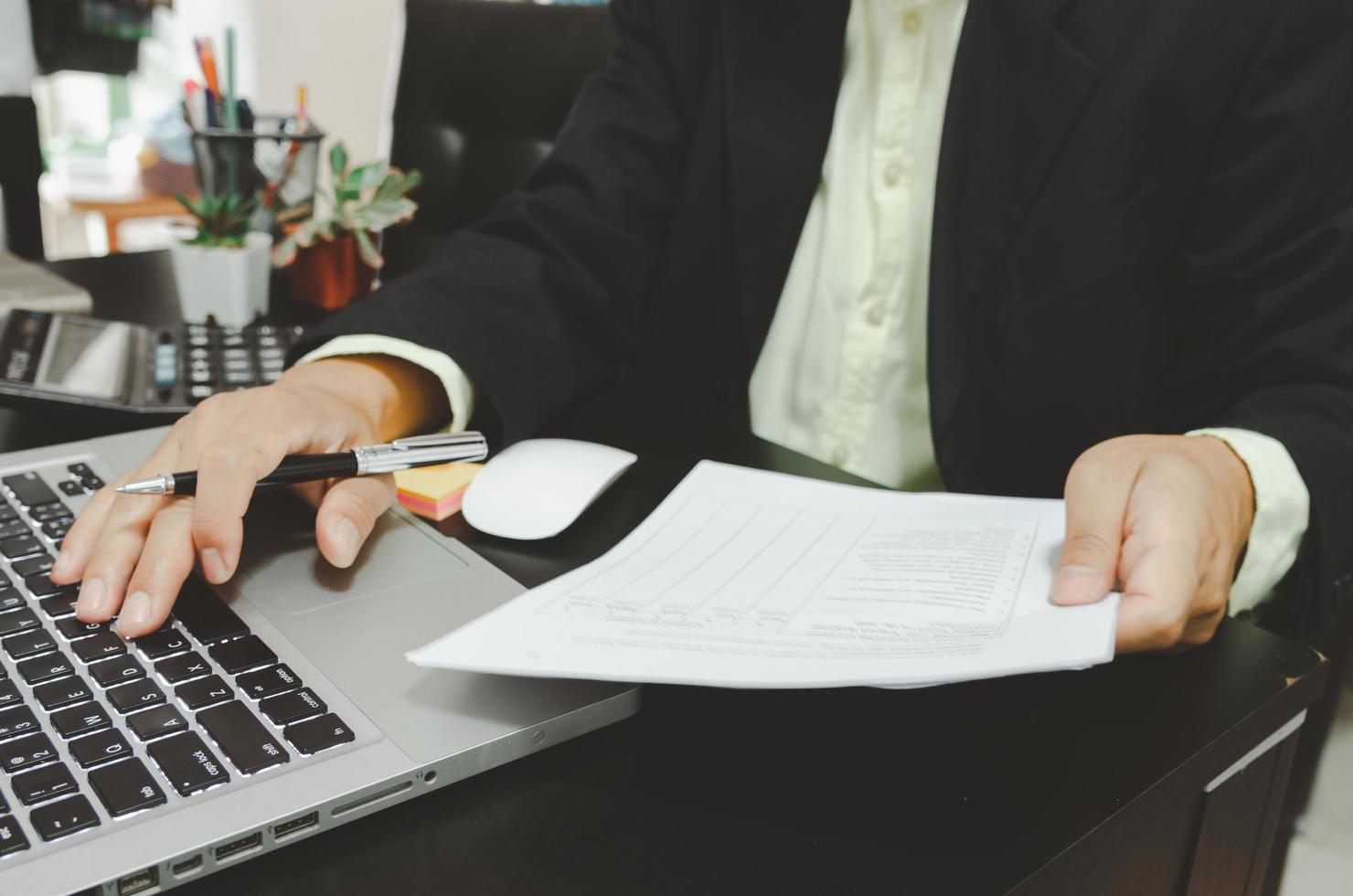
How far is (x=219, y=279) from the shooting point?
99 centimetres

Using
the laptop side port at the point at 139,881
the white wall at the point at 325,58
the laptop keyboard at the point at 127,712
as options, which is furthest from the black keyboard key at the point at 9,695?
the white wall at the point at 325,58

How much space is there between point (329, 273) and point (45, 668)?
0.76 metres

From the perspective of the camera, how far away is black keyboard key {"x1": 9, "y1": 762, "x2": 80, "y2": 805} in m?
0.32

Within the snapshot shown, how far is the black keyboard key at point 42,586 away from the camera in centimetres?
44

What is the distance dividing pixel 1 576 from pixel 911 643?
38 centimetres

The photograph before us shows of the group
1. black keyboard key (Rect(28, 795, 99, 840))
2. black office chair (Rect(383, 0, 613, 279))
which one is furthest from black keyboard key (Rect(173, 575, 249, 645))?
black office chair (Rect(383, 0, 613, 279))

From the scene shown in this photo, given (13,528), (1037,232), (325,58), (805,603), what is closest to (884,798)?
(805,603)

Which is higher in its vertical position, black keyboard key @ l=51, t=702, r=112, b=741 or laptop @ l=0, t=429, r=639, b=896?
black keyboard key @ l=51, t=702, r=112, b=741

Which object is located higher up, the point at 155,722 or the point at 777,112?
the point at 777,112

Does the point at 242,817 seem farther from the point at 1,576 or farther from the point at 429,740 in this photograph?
the point at 1,576

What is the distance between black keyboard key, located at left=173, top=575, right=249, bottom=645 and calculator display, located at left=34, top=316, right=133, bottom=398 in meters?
0.34

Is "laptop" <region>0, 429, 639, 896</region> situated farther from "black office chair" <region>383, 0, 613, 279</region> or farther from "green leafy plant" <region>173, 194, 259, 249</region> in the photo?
"black office chair" <region>383, 0, 613, 279</region>

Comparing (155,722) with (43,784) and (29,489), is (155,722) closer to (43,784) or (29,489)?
(43,784)

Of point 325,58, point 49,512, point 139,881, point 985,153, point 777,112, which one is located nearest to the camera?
point 139,881
